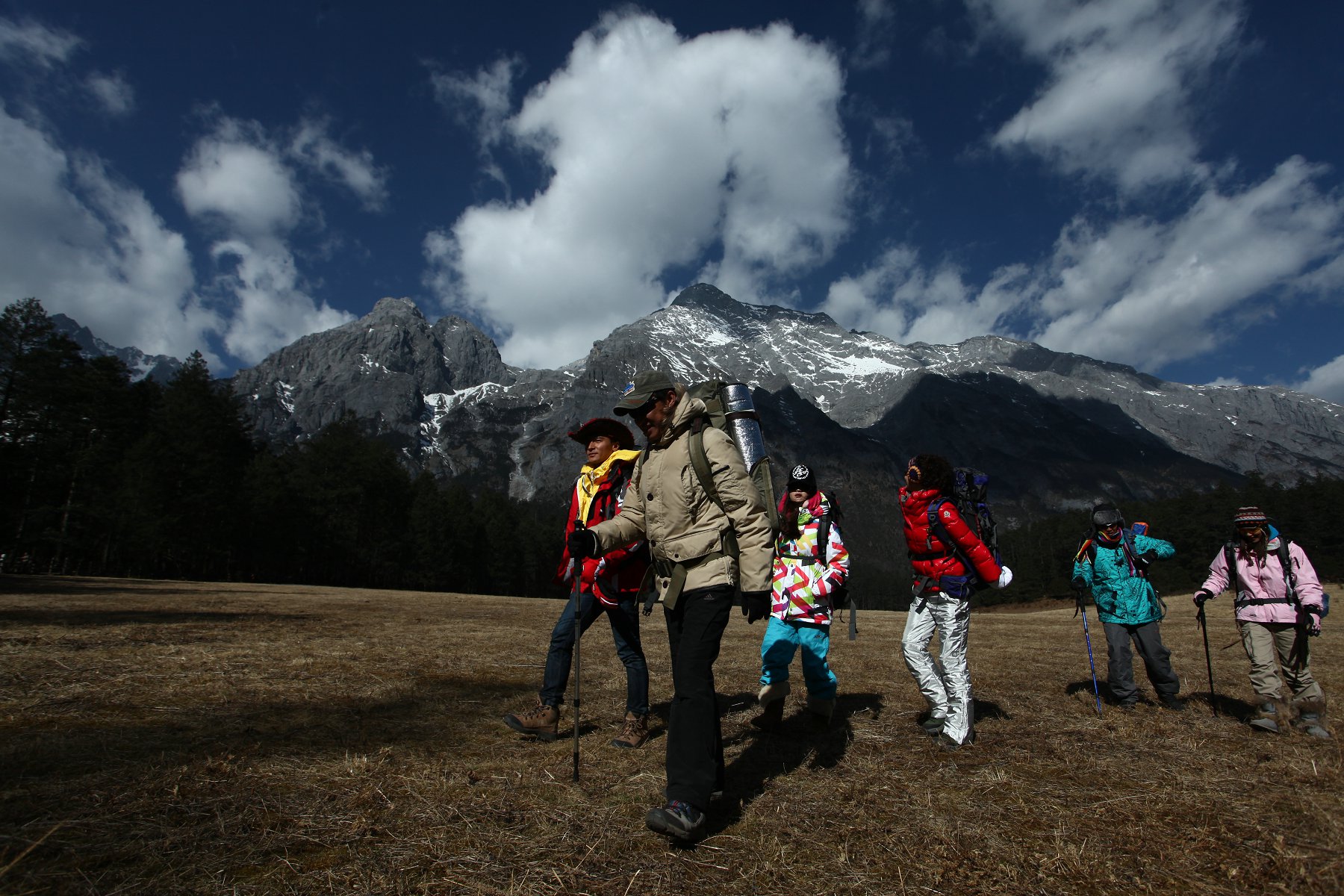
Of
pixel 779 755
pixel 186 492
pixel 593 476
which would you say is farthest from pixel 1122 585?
pixel 186 492

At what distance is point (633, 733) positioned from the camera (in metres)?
5.71

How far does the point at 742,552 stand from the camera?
445cm

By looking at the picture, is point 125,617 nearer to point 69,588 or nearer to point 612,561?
point 612,561

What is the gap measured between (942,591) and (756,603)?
2934 millimetres

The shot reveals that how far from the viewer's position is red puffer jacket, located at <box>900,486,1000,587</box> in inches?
249

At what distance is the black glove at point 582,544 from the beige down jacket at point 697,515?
0.05 meters

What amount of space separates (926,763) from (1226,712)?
522 cm

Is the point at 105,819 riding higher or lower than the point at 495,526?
lower

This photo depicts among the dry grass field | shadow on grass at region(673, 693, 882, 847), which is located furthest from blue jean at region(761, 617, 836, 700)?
the dry grass field

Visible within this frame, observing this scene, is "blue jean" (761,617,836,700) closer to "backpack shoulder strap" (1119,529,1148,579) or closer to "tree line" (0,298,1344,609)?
"backpack shoulder strap" (1119,529,1148,579)

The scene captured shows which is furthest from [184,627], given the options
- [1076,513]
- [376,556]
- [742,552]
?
[1076,513]

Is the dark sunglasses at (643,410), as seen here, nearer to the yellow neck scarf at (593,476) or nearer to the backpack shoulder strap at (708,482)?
the backpack shoulder strap at (708,482)

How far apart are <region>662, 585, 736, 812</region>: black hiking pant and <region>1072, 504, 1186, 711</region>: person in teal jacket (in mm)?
6244

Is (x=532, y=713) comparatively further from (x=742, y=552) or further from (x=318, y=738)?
(x=742, y=552)
